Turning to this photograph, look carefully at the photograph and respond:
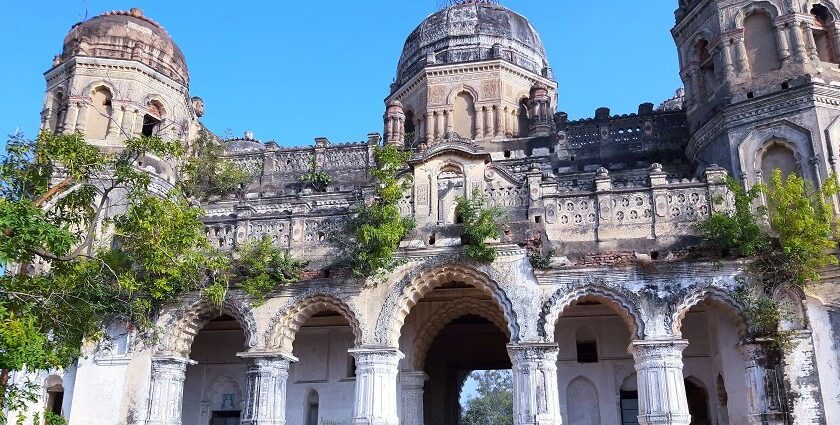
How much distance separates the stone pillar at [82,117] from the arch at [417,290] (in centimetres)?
A: 953

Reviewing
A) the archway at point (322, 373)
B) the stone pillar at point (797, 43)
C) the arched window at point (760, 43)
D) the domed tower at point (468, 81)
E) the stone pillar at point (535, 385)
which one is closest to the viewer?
the stone pillar at point (535, 385)

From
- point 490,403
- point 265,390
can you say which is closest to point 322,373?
point 265,390

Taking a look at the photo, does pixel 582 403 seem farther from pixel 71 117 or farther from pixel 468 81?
pixel 71 117

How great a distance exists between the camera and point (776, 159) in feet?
54.9

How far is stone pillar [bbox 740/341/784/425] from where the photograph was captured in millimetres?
12867

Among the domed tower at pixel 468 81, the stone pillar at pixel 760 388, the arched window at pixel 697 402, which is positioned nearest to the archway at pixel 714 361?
the arched window at pixel 697 402

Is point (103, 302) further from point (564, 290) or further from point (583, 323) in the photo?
point (583, 323)

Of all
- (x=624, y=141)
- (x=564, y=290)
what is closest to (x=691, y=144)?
(x=624, y=141)

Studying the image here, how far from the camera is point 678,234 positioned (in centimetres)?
1426

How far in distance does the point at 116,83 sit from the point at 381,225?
29.5ft

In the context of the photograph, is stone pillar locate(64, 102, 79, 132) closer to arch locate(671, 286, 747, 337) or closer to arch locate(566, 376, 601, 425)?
arch locate(566, 376, 601, 425)

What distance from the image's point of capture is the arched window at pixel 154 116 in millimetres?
20000

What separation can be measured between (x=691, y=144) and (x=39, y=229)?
14.0 metres

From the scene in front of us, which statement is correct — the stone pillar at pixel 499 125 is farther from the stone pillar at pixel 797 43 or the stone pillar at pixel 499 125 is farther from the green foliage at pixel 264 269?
the green foliage at pixel 264 269
